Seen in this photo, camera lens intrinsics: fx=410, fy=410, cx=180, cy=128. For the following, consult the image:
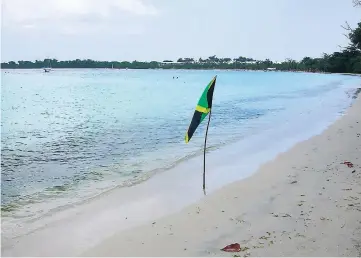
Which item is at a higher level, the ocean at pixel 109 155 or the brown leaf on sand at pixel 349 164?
the brown leaf on sand at pixel 349 164

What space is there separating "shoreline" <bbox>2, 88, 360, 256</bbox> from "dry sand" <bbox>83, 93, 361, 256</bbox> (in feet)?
1.24

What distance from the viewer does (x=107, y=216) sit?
7328 millimetres

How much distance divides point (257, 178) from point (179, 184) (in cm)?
178

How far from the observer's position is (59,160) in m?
13.1

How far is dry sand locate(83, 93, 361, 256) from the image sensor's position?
17.2 ft

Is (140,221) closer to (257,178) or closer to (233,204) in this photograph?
(233,204)

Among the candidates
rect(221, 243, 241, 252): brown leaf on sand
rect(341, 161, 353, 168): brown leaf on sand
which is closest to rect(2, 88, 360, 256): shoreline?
rect(221, 243, 241, 252): brown leaf on sand

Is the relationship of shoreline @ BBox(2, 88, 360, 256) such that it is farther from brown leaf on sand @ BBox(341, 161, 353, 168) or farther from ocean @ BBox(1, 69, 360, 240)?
brown leaf on sand @ BBox(341, 161, 353, 168)

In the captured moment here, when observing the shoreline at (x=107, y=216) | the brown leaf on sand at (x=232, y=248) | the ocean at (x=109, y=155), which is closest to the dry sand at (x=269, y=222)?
the brown leaf on sand at (x=232, y=248)

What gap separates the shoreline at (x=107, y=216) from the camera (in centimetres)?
609

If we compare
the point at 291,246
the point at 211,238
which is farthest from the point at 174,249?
the point at 291,246

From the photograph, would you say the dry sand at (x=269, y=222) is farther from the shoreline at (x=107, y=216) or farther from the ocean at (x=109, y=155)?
the ocean at (x=109, y=155)

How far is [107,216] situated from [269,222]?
9.50 feet

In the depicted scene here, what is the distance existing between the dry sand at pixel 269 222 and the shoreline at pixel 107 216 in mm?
378
